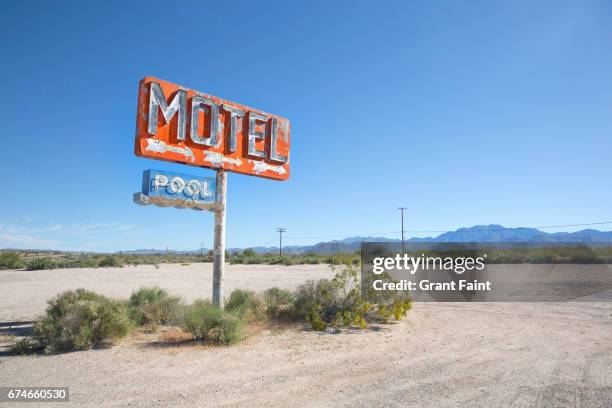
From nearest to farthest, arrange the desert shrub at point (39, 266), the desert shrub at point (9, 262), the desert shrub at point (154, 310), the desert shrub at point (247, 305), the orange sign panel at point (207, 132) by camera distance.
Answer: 1. the orange sign panel at point (207, 132)
2. the desert shrub at point (154, 310)
3. the desert shrub at point (247, 305)
4. the desert shrub at point (39, 266)
5. the desert shrub at point (9, 262)

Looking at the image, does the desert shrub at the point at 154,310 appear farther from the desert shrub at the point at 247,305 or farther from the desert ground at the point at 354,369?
the desert ground at the point at 354,369

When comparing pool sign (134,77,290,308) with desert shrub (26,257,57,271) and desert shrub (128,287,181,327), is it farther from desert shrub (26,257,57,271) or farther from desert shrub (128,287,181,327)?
desert shrub (26,257,57,271)

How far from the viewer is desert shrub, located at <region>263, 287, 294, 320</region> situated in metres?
11.0

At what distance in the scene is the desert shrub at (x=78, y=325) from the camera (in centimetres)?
741

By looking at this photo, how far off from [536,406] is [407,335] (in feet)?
14.2

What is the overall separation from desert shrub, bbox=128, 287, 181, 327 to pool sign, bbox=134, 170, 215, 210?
2.82 meters

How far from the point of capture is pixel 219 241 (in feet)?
35.2

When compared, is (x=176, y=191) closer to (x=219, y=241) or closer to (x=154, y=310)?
(x=219, y=241)

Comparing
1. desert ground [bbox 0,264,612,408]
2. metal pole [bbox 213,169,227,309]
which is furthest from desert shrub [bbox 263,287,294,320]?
metal pole [bbox 213,169,227,309]

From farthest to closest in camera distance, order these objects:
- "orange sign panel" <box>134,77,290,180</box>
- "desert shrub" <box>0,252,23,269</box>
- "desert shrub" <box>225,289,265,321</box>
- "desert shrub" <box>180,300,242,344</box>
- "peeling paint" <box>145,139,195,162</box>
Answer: "desert shrub" <box>0,252,23,269</box>, "desert shrub" <box>225,289,265,321</box>, "orange sign panel" <box>134,77,290,180</box>, "peeling paint" <box>145,139,195,162</box>, "desert shrub" <box>180,300,242,344</box>

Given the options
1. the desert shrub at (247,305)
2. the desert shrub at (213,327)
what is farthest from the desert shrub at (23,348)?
the desert shrub at (247,305)

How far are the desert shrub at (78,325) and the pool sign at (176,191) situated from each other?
A: 2.65 metres

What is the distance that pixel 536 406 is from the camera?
4.89 m

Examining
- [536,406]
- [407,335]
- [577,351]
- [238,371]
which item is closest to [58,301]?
[238,371]
